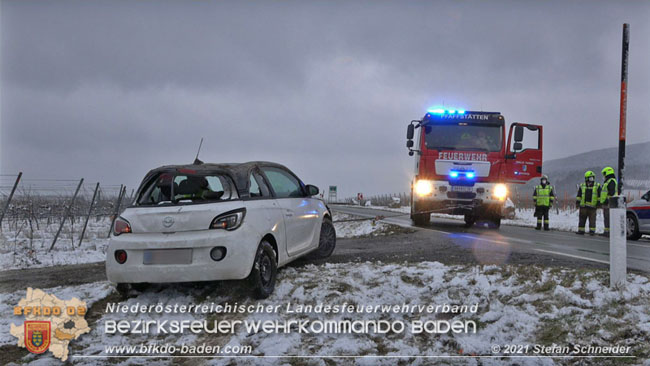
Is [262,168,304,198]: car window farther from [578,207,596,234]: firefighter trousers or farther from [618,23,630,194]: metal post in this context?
[578,207,596,234]: firefighter trousers

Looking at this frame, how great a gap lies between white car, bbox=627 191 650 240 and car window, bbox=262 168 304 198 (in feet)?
34.7

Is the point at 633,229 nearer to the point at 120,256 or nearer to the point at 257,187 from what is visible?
the point at 257,187

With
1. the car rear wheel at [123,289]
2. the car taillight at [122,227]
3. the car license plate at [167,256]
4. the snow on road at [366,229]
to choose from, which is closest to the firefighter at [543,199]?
the snow on road at [366,229]

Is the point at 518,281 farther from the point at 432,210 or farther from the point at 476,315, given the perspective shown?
the point at 432,210

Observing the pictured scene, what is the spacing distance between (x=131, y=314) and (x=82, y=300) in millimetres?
830

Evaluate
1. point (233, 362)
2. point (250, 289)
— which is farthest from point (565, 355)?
point (250, 289)

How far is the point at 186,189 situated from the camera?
4836 mm

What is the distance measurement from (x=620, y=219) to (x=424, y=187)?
25.4ft

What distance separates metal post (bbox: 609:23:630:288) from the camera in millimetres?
4328

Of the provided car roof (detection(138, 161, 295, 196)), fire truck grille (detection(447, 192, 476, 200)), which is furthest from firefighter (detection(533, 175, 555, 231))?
car roof (detection(138, 161, 295, 196))

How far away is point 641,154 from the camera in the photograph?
182 metres

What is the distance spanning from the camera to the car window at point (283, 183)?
567cm

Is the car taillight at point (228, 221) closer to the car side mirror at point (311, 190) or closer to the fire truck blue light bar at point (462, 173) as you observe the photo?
the car side mirror at point (311, 190)

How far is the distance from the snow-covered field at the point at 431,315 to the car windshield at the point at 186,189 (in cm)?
104
